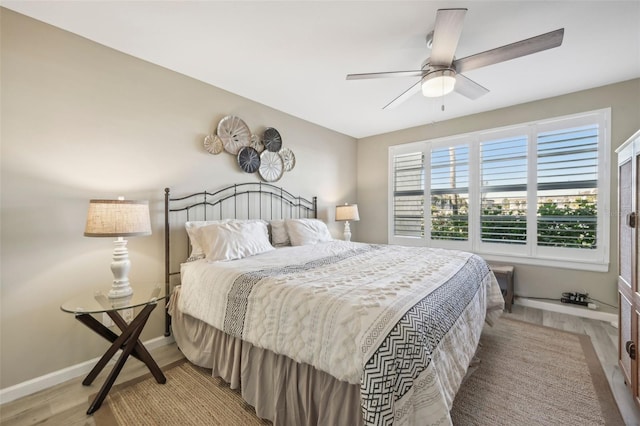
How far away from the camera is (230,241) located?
239 centimetres

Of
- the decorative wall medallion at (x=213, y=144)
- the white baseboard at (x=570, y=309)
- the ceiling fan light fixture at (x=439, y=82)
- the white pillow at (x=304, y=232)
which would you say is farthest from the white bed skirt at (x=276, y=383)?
the white baseboard at (x=570, y=309)

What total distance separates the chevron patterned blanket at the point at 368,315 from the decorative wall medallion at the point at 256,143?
156 cm

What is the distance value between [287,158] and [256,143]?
1.73 ft

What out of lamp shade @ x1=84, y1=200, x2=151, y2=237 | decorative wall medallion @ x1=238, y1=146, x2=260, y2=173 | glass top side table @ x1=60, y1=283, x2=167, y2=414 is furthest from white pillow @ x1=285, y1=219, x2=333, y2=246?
lamp shade @ x1=84, y1=200, x2=151, y2=237

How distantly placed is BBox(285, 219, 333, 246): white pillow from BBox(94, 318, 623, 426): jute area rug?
5.03ft

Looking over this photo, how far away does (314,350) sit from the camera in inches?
51.5

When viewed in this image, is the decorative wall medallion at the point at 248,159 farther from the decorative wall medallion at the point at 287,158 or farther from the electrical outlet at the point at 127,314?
the electrical outlet at the point at 127,314

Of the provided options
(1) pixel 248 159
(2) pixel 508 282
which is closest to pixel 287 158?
(1) pixel 248 159

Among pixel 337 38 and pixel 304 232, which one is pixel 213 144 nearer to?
pixel 304 232

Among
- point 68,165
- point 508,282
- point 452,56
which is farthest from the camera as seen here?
point 508,282

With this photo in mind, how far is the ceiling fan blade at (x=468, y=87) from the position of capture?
2.16 m

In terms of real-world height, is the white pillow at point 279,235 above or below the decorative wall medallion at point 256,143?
below

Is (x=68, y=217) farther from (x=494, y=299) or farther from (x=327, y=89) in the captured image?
(x=494, y=299)

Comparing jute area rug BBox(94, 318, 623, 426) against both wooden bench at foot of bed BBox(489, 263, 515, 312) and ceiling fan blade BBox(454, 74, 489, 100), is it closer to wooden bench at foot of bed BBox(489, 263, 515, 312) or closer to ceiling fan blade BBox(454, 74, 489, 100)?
wooden bench at foot of bed BBox(489, 263, 515, 312)
